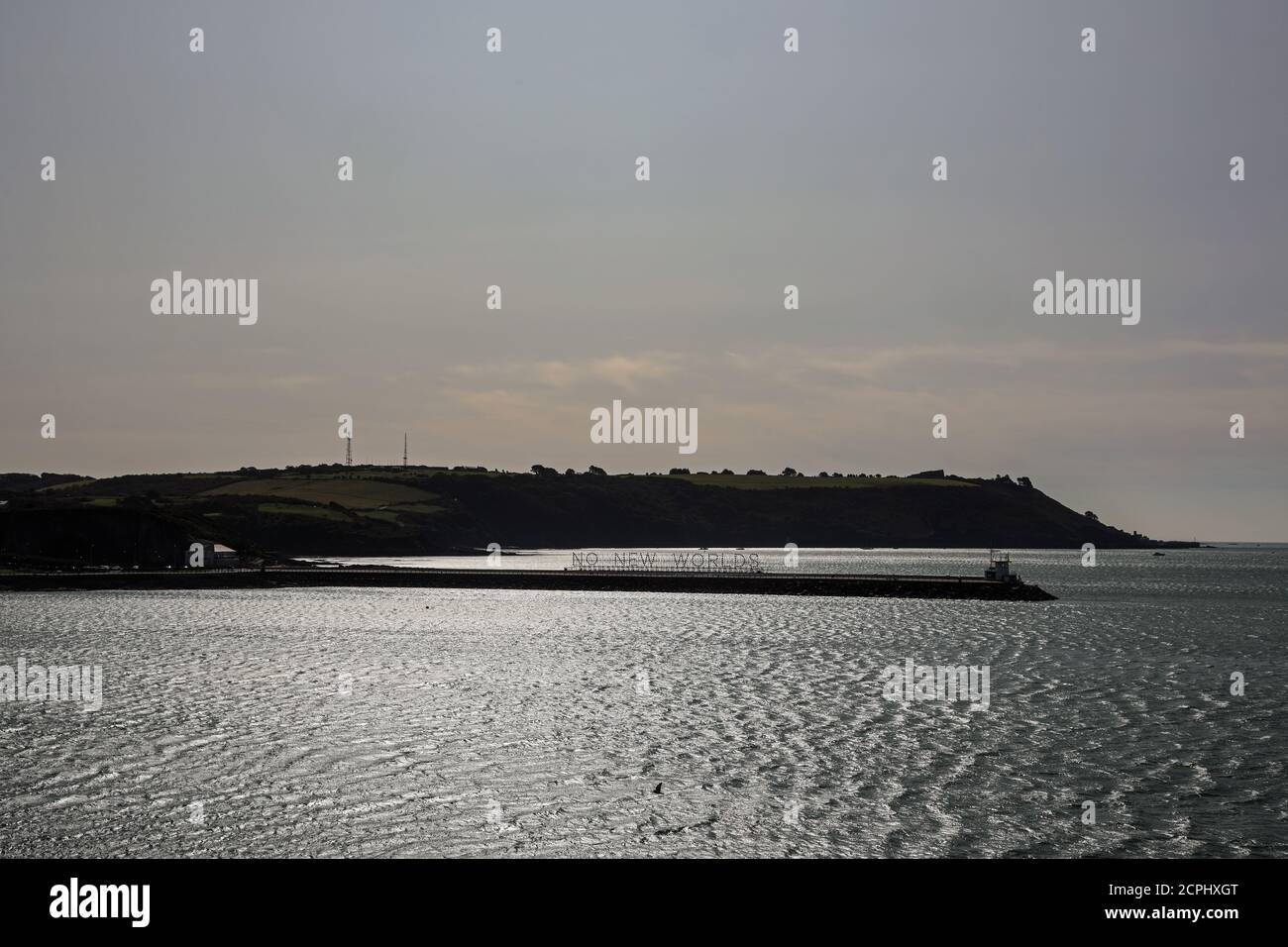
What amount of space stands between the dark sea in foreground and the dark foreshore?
40.9m

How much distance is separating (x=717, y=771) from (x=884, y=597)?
324ft

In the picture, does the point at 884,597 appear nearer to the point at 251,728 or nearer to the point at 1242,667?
the point at 1242,667

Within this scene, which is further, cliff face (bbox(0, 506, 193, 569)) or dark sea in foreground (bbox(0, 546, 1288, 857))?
cliff face (bbox(0, 506, 193, 569))

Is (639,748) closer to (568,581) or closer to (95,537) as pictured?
(568,581)

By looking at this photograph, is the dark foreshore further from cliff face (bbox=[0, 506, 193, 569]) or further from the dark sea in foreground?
the dark sea in foreground

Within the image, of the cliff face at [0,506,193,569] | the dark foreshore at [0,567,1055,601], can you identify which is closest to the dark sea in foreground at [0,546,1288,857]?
the dark foreshore at [0,567,1055,601]

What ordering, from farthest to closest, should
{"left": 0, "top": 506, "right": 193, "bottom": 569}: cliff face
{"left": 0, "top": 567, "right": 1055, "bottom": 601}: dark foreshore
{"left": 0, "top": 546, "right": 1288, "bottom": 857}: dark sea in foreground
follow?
{"left": 0, "top": 506, "right": 193, "bottom": 569}: cliff face, {"left": 0, "top": 567, "right": 1055, "bottom": 601}: dark foreshore, {"left": 0, "top": 546, "right": 1288, "bottom": 857}: dark sea in foreground

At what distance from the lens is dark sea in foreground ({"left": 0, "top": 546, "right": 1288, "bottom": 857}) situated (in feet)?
89.0

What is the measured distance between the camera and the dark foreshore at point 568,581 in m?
127

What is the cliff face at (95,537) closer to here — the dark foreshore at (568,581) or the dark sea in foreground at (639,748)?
the dark foreshore at (568,581)
